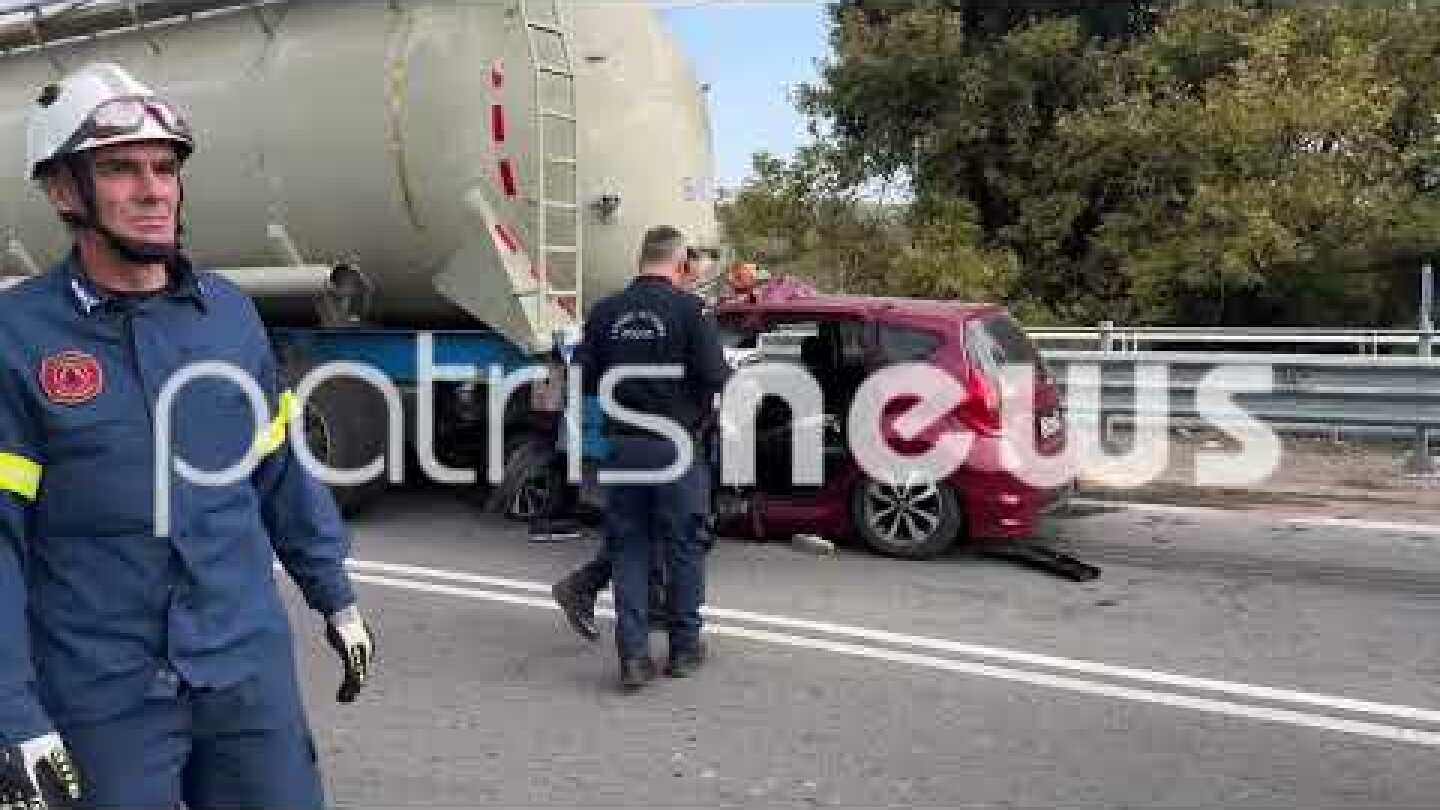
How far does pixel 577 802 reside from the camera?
14.6 ft

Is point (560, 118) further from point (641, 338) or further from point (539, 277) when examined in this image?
point (641, 338)

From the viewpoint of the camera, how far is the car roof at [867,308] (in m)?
7.96

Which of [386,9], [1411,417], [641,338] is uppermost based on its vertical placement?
[386,9]

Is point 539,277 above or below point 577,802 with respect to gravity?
above

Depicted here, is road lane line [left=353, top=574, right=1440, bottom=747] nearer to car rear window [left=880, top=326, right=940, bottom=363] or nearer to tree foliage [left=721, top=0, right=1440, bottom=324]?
car rear window [left=880, top=326, right=940, bottom=363]

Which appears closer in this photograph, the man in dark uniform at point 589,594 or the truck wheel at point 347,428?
the man in dark uniform at point 589,594

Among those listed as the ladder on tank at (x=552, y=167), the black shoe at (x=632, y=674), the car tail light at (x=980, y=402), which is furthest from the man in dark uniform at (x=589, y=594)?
the ladder on tank at (x=552, y=167)

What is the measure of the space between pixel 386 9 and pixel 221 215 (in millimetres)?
1726

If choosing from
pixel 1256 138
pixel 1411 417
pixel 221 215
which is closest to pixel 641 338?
pixel 221 215

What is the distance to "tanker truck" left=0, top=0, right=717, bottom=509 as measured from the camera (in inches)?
327

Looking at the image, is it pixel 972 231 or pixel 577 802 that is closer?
pixel 577 802

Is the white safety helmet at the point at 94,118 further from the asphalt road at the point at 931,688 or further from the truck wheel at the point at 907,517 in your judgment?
the truck wheel at the point at 907,517

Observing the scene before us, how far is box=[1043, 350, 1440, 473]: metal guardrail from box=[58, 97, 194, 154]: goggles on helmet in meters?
8.68

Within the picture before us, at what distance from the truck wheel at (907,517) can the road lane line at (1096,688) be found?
1655mm
